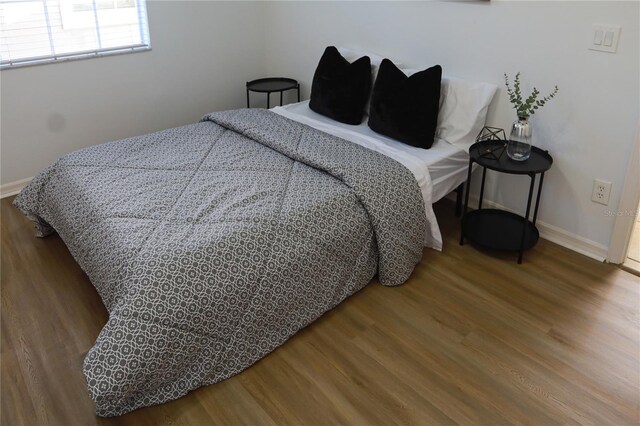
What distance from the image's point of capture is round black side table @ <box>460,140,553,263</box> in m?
2.59

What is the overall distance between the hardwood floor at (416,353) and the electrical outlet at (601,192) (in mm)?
324

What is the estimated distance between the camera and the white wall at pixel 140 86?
3316 millimetres

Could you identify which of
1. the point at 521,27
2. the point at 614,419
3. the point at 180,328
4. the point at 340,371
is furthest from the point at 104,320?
the point at 521,27

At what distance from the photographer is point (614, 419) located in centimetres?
189

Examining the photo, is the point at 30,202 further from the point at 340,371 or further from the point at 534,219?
the point at 534,219

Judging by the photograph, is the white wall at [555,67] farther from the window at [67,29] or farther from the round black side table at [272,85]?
the window at [67,29]

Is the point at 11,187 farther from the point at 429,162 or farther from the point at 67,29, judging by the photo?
the point at 429,162

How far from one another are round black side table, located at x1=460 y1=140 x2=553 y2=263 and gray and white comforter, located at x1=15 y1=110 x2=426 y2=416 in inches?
15.5

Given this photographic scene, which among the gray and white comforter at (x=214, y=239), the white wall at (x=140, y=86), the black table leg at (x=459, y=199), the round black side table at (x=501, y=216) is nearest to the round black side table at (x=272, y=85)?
the white wall at (x=140, y=86)

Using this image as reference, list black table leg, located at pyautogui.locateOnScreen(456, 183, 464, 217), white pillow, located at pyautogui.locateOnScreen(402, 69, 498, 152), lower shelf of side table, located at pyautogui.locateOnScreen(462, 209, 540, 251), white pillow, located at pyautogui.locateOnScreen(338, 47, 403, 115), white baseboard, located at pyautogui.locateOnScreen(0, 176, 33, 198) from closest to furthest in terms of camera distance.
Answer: lower shelf of side table, located at pyautogui.locateOnScreen(462, 209, 540, 251)
white pillow, located at pyautogui.locateOnScreen(402, 69, 498, 152)
black table leg, located at pyautogui.locateOnScreen(456, 183, 464, 217)
white pillow, located at pyautogui.locateOnScreen(338, 47, 403, 115)
white baseboard, located at pyautogui.locateOnScreen(0, 176, 33, 198)

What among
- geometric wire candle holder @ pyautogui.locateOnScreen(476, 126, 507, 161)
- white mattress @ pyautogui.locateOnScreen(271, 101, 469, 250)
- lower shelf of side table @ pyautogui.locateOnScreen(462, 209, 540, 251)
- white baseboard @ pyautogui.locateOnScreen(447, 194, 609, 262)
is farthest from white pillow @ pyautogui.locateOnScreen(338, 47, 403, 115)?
white baseboard @ pyautogui.locateOnScreen(447, 194, 609, 262)

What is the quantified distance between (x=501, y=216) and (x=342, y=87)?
1224mm

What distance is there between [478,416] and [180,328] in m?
1.11

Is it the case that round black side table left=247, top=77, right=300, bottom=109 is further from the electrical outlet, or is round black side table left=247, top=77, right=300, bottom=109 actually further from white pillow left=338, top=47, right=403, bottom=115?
the electrical outlet
